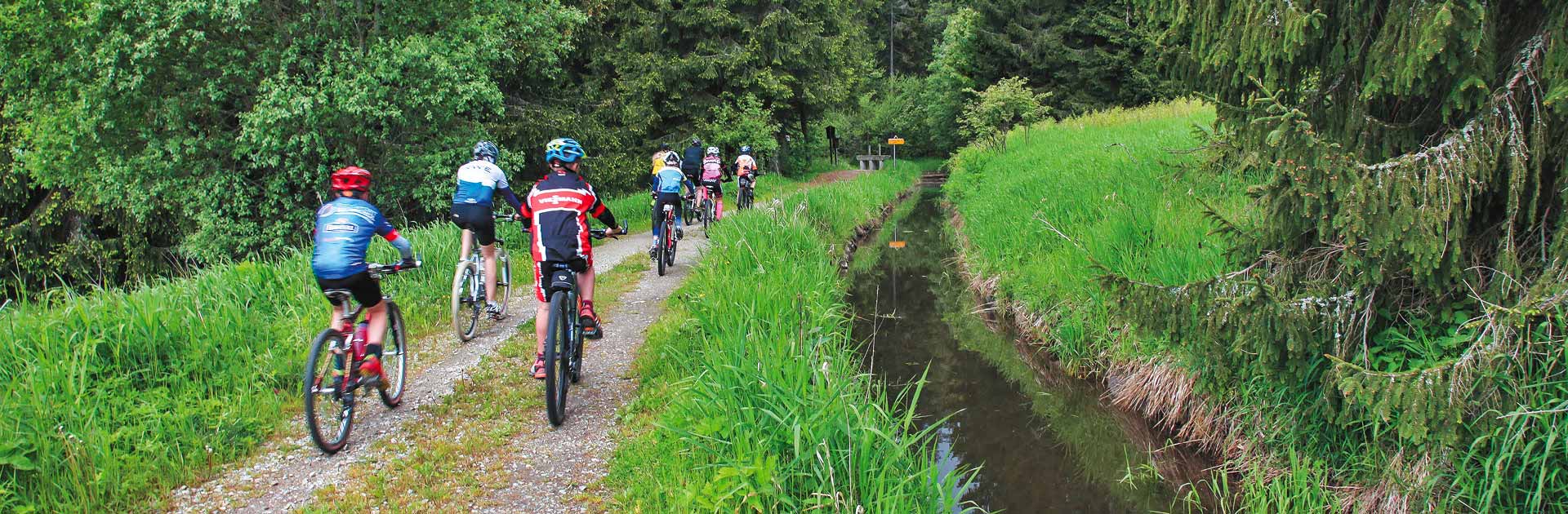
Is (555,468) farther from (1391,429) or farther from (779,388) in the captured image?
(1391,429)

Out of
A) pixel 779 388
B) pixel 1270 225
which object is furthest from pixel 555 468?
pixel 1270 225

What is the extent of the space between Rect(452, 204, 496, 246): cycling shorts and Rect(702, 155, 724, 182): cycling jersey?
6392mm

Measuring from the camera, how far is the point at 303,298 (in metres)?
7.22

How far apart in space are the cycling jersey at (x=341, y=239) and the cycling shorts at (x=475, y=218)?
2.31 metres

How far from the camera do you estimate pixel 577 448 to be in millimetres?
4812

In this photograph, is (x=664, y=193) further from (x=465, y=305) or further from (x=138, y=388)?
(x=138, y=388)

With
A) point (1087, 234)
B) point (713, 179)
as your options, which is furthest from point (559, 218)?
point (713, 179)

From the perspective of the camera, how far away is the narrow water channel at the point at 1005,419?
5.30 meters

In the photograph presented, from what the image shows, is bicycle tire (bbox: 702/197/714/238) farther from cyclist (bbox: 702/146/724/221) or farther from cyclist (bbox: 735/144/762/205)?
cyclist (bbox: 735/144/762/205)

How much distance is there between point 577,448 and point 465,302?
3.11 m

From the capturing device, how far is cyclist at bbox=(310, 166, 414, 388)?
463 cm

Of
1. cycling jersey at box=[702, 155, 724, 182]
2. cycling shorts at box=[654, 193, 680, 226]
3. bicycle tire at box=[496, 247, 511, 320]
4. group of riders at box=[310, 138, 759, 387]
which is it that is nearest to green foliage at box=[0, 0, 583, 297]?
cycling jersey at box=[702, 155, 724, 182]

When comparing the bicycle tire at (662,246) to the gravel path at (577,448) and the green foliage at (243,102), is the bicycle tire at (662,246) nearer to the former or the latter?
the gravel path at (577,448)

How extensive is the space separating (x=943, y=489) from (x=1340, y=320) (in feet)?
6.97
